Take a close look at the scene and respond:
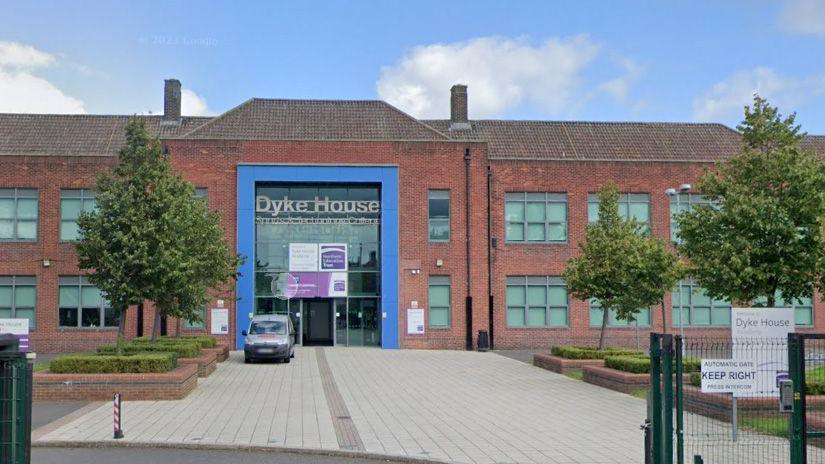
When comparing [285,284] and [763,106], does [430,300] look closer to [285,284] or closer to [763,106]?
[285,284]

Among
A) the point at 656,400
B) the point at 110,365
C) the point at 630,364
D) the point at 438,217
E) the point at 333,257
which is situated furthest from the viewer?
the point at 438,217

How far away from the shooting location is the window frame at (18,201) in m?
36.1

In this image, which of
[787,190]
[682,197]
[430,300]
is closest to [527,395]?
[787,190]

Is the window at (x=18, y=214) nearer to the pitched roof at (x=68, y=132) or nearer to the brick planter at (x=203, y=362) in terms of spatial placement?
the pitched roof at (x=68, y=132)

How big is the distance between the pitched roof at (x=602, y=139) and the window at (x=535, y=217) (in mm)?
2747

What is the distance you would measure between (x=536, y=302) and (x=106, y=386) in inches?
910

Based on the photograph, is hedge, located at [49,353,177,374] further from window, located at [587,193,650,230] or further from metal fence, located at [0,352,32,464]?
window, located at [587,193,650,230]

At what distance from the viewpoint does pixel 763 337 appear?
14.5 m

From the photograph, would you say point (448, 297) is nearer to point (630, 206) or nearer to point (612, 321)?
point (612, 321)

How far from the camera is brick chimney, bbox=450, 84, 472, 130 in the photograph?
4253 centimetres

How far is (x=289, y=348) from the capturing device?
30188 millimetres

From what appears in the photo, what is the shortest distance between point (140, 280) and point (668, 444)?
1518 centimetres

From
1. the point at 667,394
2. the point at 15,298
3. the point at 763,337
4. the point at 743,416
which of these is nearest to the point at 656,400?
the point at 667,394

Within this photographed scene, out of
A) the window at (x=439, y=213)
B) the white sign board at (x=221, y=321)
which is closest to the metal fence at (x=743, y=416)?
the window at (x=439, y=213)
